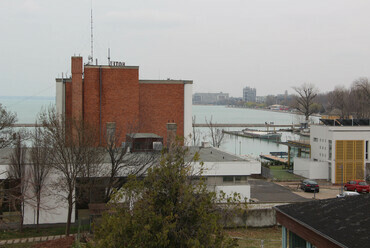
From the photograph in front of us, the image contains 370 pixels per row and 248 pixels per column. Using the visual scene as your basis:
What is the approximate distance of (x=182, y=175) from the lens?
8516 mm

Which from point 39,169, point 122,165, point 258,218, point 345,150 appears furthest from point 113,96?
point 345,150

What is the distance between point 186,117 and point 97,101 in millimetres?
7588

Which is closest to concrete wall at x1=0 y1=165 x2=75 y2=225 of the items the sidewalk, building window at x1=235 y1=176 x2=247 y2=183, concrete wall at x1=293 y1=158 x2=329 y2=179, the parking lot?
the sidewalk

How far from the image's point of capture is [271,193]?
1102 inches

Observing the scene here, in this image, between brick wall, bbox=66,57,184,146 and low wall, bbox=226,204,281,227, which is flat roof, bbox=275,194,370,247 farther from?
brick wall, bbox=66,57,184,146

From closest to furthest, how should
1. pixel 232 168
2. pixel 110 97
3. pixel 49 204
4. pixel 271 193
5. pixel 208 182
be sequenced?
1. pixel 49 204
2. pixel 208 182
3. pixel 232 168
4. pixel 271 193
5. pixel 110 97

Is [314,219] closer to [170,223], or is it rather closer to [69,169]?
[170,223]

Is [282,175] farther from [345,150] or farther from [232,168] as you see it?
[232,168]

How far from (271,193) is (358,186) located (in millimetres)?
6023

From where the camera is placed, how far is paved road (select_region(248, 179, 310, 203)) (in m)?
26.0

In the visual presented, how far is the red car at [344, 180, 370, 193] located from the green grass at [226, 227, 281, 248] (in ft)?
32.7

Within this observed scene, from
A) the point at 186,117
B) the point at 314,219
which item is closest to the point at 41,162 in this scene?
the point at 314,219

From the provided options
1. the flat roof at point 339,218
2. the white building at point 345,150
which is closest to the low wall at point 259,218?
the flat roof at point 339,218

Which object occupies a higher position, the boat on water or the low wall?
the boat on water
